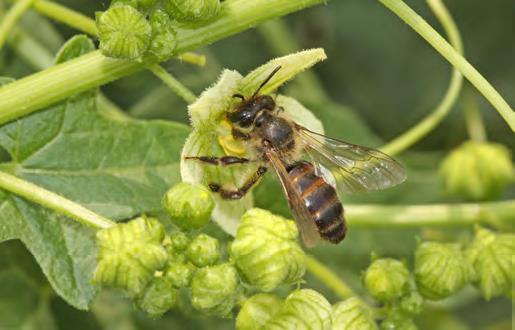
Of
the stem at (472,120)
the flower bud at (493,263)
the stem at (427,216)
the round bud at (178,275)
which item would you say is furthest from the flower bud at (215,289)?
the stem at (472,120)

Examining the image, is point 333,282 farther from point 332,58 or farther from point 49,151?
point 332,58

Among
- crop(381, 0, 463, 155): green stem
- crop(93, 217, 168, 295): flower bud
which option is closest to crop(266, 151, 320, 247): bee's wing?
crop(93, 217, 168, 295): flower bud

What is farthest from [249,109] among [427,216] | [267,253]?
[427,216]

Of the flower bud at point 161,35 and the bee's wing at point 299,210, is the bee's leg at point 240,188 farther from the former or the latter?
the flower bud at point 161,35

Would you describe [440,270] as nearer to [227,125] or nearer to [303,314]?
[303,314]

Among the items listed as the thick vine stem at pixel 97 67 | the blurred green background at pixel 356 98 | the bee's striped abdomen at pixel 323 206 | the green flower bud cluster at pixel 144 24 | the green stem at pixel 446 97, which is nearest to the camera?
the green flower bud cluster at pixel 144 24

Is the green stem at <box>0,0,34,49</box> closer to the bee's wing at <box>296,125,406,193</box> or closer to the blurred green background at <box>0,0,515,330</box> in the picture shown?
the blurred green background at <box>0,0,515,330</box>

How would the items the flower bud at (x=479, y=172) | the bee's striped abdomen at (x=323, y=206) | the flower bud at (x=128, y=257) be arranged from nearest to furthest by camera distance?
the flower bud at (x=128, y=257) < the bee's striped abdomen at (x=323, y=206) < the flower bud at (x=479, y=172)
